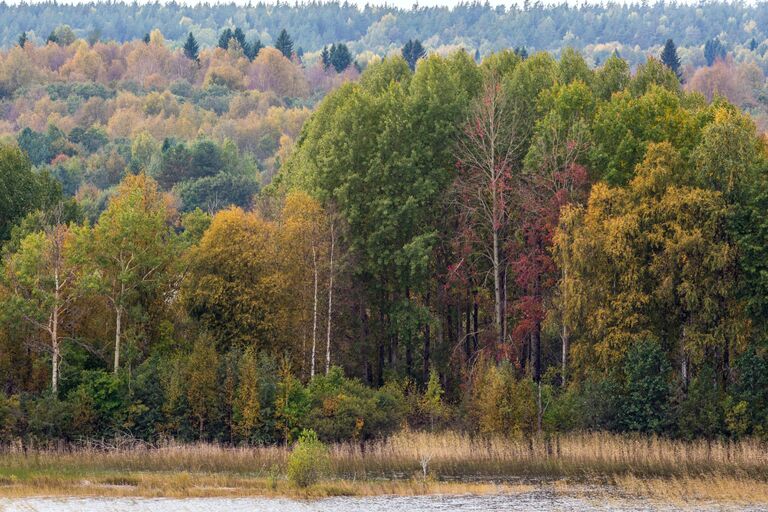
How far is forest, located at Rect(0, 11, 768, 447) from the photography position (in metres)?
66.0

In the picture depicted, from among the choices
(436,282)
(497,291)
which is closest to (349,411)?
(497,291)

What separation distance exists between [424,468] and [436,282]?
21335mm

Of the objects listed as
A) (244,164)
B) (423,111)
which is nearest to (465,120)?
(423,111)

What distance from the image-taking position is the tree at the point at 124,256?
226 feet

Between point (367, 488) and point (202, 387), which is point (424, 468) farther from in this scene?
point (202, 387)

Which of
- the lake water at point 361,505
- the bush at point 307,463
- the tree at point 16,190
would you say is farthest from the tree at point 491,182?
the tree at point 16,190

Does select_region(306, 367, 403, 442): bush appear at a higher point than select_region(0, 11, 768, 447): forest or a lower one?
lower

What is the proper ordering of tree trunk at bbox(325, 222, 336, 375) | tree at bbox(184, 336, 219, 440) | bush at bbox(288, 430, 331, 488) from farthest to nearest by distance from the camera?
tree trunk at bbox(325, 222, 336, 375), tree at bbox(184, 336, 219, 440), bush at bbox(288, 430, 331, 488)

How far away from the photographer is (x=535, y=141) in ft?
249

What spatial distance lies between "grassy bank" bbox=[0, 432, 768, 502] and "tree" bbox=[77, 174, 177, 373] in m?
8.62

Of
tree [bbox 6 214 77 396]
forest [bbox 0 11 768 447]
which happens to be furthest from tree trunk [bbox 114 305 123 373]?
tree [bbox 6 214 77 396]

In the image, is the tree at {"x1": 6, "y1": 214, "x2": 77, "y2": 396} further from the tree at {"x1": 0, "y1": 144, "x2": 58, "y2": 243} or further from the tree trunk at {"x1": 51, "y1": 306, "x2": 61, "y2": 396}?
the tree at {"x1": 0, "y1": 144, "x2": 58, "y2": 243}

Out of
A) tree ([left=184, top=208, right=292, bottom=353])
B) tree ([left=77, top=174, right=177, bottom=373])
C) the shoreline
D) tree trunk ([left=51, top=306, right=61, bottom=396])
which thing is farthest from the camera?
tree ([left=184, top=208, right=292, bottom=353])

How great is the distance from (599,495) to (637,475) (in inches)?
213
